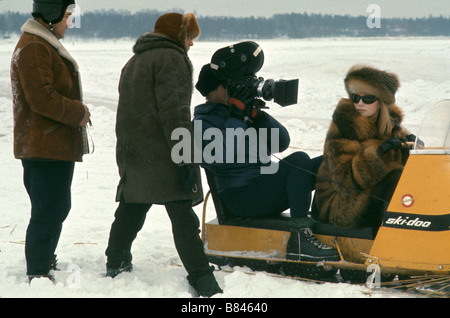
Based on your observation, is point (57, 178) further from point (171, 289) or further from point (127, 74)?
point (171, 289)

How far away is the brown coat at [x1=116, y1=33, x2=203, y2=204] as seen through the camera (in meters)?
2.97

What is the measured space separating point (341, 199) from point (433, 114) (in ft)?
2.37

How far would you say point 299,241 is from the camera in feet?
10.6

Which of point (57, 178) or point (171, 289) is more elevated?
point (57, 178)

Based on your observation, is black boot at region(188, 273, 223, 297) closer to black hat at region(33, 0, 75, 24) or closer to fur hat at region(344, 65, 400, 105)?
fur hat at region(344, 65, 400, 105)

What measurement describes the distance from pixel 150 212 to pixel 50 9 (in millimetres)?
2408

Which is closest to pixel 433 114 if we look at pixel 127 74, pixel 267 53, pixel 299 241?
pixel 299 241

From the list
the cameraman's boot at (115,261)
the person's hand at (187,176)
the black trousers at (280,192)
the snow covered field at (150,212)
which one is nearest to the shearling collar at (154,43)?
the person's hand at (187,176)

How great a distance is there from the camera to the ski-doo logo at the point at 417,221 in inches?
114

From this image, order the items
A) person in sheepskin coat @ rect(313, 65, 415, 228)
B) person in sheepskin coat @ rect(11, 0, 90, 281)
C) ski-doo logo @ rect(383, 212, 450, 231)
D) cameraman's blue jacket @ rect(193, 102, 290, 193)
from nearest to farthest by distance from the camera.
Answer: ski-doo logo @ rect(383, 212, 450, 231) < person in sheepskin coat @ rect(11, 0, 90, 281) < person in sheepskin coat @ rect(313, 65, 415, 228) < cameraman's blue jacket @ rect(193, 102, 290, 193)

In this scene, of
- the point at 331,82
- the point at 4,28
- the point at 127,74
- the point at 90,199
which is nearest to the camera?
the point at 127,74

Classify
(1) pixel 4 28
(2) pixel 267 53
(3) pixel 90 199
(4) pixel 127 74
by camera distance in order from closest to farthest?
(4) pixel 127 74
(3) pixel 90 199
(1) pixel 4 28
(2) pixel 267 53

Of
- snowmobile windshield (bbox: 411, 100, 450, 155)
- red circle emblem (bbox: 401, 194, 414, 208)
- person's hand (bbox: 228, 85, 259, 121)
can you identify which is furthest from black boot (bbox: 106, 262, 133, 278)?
snowmobile windshield (bbox: 411, 100, 450, 155)

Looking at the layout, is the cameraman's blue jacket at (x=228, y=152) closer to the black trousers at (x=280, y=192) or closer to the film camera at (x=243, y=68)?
the black trousers at (x=280, y=192)
